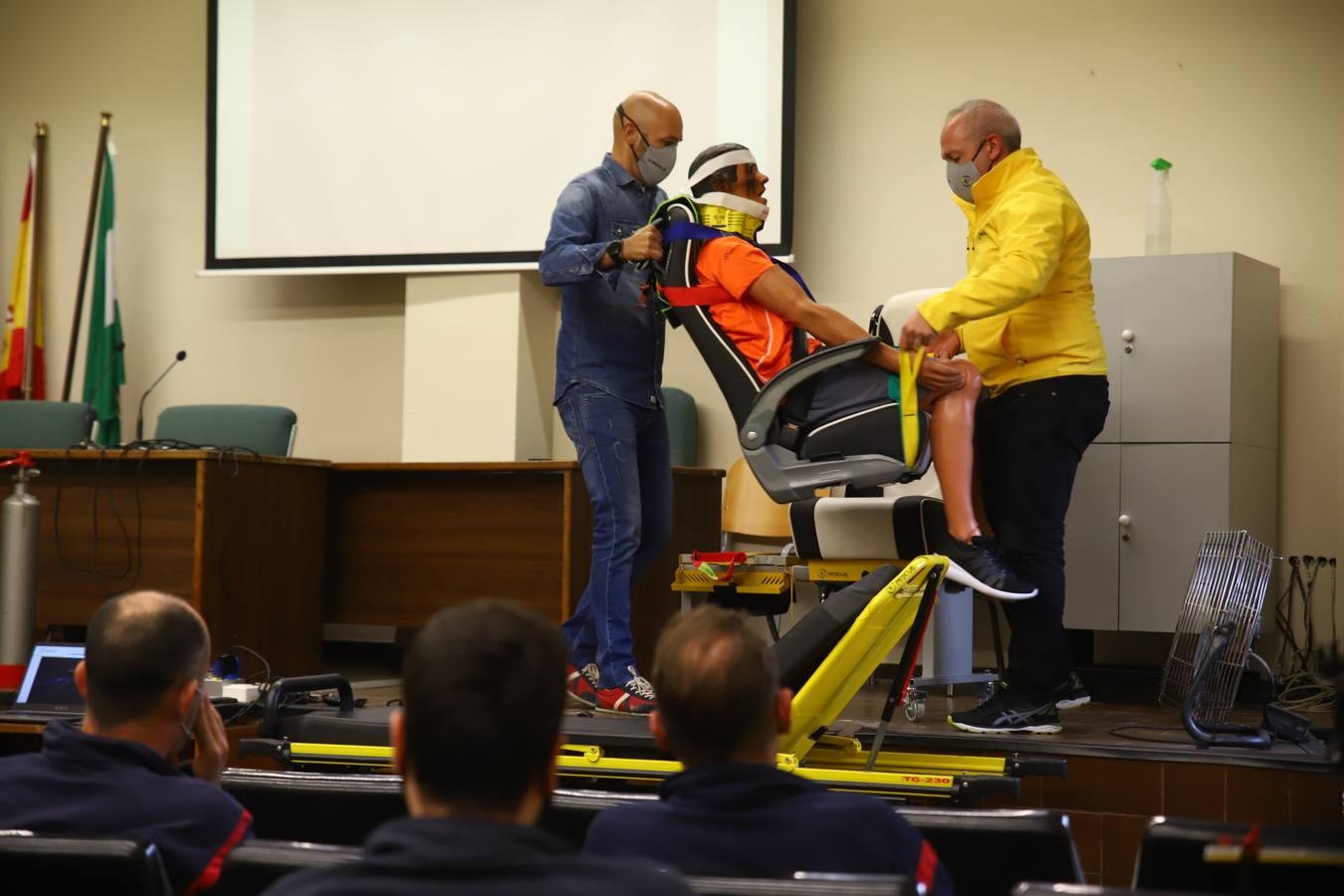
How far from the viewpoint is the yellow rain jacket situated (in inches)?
134

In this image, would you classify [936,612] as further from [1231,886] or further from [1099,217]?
[1231,886]

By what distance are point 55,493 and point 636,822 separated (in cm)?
403

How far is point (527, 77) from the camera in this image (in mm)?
6293

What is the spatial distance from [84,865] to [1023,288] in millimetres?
2609

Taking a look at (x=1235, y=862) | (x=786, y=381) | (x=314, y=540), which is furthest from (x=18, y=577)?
(x=1235, y=862)

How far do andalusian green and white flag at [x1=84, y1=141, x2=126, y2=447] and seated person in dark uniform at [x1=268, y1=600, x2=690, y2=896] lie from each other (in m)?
5.98

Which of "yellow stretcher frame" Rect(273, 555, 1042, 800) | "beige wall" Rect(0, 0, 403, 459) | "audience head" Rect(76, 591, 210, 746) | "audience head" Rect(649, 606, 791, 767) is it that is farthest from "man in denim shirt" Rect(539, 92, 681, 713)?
"beige wall" Rect(0, 0, 403, 459)

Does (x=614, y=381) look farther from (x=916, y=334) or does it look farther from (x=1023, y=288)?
(x=1023, y=288)

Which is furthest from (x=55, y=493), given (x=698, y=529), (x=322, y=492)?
(x=698, y=529)

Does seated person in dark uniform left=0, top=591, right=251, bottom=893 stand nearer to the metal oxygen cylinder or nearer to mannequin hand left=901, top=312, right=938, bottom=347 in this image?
mannequin hand left=901, top=312, right=938, bottom=347

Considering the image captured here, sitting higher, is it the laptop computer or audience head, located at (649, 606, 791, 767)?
audience head, located at (649, 606, 791, 767)

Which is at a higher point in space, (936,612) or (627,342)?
(627,342)

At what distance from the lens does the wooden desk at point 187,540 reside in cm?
458

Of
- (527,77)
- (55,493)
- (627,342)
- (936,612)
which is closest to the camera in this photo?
(627,342)
